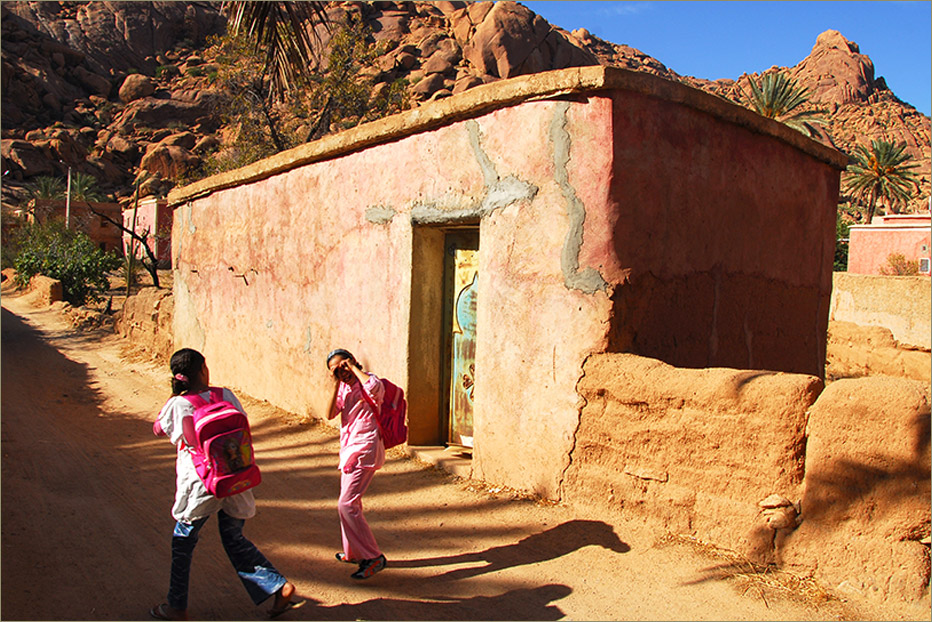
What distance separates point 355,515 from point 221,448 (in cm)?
97

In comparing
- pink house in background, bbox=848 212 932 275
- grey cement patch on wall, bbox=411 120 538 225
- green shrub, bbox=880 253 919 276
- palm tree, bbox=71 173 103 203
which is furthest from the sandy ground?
palm tree, bbox=71 173 103 203

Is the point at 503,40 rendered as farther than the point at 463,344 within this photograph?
Yes

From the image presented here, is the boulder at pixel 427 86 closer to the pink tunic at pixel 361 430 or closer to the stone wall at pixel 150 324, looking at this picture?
the stone wall at pixel 150 324

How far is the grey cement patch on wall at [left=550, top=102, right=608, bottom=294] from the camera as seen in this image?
15.2 ft

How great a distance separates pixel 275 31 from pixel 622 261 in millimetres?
6452

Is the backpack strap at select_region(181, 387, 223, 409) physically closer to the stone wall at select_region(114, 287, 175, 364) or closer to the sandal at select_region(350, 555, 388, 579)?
the sandal at select_region(350, 555, 388, 579)

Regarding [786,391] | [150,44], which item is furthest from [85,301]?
[150,44]

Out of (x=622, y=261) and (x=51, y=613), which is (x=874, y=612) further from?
(x=51, y=613)

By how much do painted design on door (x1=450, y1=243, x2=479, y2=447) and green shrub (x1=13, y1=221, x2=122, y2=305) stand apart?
1524 centimetres

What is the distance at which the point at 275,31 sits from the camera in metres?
8.92

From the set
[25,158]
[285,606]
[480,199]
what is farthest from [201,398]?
[25,158]

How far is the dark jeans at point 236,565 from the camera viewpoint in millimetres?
3164

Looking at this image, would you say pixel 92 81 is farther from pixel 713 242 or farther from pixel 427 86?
pixel 713 242

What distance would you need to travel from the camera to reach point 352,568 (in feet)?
13.0
